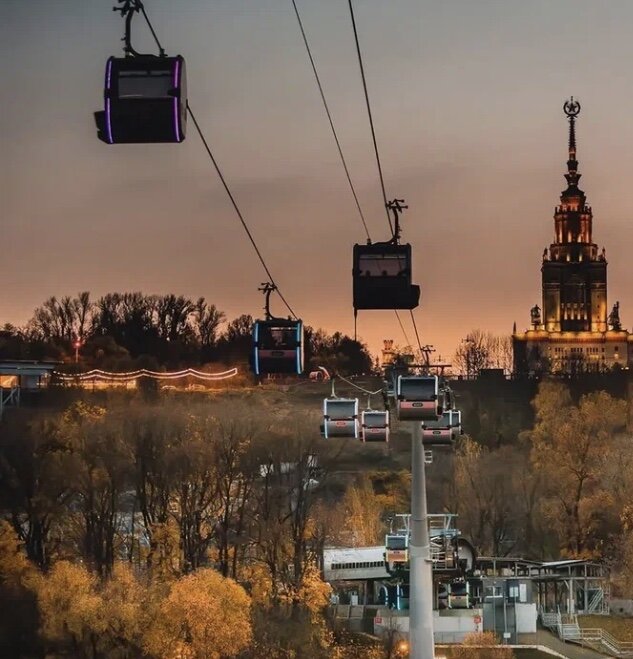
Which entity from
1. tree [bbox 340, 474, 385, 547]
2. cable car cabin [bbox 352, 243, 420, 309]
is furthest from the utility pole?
tree [bbox 340, 474, 385, 547]

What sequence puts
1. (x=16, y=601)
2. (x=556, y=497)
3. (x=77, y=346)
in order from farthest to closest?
(x=77, y=346) < (x=556, y=497) < (x=16, y=601)

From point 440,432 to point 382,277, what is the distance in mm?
8302

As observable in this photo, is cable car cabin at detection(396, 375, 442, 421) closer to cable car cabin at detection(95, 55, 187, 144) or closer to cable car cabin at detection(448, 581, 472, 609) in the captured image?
cable car cabin at detection(95, 55, 187, 144)

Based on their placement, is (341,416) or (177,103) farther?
(341,416)

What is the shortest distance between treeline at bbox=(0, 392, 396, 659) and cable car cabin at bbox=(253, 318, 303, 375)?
1360 cm

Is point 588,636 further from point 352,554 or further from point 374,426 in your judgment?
point 374,426

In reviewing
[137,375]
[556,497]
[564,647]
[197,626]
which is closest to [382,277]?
[197,626]

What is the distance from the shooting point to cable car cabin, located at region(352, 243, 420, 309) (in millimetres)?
19797

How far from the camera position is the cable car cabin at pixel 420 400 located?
22938mm

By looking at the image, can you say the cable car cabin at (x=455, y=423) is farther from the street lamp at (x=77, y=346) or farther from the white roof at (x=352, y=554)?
the street lamp at (x=77, y=346)

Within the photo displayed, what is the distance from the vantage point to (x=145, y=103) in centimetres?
1107

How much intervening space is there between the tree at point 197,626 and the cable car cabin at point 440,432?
901 cm

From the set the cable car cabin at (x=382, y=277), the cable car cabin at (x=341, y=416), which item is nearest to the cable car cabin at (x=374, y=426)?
the cable car cabin at (x=341, y=416)

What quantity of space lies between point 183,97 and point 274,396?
3230 inches
